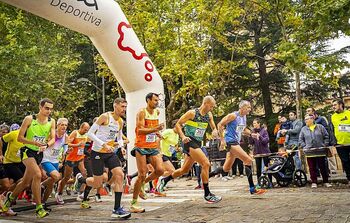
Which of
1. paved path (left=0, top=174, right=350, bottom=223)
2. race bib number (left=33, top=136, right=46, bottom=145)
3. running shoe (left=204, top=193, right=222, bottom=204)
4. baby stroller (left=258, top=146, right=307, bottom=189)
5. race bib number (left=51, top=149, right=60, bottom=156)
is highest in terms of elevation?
race bib number (left=33, top=136, right=46, bottom=145)

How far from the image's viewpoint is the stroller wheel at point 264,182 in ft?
33.2

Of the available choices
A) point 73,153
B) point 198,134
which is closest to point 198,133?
point 198,134

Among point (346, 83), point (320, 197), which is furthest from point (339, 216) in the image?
point (346, 83)

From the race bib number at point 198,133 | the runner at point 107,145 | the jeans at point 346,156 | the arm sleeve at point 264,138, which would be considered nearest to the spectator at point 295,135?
the arm sleeve at point 264,138

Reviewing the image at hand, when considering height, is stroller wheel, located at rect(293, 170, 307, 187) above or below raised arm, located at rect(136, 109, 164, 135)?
below

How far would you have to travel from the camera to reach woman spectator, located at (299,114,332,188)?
9.57m

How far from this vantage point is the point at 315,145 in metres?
9.64

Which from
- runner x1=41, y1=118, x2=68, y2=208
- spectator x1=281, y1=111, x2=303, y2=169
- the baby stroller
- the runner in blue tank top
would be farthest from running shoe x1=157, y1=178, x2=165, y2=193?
spectator x1=281, y1=111, x2=303, y2=169

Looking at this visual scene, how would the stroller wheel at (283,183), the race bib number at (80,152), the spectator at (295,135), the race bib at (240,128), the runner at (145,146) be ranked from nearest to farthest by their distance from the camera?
the runner at (145,146) → the race bib at (240,128) → the race bib number at (80,152) → the stroller wheel at (283,183) → the spectator at (295,135)

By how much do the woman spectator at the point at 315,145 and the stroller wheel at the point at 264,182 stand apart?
3.68 ft

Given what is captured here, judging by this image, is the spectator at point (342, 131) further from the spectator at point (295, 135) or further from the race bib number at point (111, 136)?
the race bib number at point (111, 136)

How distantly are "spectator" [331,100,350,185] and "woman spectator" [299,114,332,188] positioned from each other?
1.18ft

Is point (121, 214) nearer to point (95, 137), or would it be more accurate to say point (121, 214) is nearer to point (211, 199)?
point (95, 137)

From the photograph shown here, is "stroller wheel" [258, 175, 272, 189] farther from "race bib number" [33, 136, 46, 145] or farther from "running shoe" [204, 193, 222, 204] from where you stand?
"race bib number" [33, 136, 46, 145]
